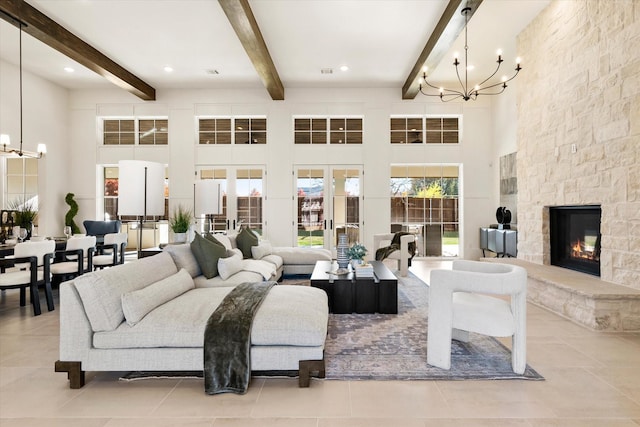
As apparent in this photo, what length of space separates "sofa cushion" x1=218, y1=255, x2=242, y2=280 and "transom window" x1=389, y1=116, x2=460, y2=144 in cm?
523

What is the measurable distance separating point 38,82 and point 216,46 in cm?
413

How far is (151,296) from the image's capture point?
246 cm

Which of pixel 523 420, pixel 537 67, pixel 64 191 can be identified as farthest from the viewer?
pixel 64 191

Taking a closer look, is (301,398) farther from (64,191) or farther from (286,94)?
(64,191)

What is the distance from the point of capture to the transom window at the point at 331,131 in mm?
7871

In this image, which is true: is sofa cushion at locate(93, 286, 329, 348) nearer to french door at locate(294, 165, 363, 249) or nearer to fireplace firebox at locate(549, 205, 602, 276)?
fireplace firebox at locate(549, 205, 602, 276)

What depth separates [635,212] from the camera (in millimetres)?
3303

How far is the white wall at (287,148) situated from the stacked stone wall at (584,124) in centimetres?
244

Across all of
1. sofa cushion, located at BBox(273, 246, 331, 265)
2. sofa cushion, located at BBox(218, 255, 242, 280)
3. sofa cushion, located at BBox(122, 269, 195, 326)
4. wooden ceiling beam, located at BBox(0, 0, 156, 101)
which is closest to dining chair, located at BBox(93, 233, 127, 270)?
sofa cushion, located at BBox(273, 246, 331, 265)

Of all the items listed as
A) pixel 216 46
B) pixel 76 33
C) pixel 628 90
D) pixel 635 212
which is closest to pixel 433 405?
pixel 635 212

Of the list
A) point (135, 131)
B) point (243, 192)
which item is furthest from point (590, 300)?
point (135, 131)

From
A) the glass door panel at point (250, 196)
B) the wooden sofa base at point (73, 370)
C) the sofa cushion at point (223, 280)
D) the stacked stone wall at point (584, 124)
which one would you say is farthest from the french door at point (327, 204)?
the wooden sofa base at point (73, 370)

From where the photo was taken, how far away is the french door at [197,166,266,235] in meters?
7.87

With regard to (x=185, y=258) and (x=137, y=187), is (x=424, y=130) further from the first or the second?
(x=137, y=187)
